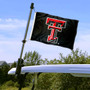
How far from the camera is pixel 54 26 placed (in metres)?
5.06

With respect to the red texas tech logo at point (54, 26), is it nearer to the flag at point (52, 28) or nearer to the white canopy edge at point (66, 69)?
the flag at point (52, 28)

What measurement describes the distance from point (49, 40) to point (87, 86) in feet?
28.3

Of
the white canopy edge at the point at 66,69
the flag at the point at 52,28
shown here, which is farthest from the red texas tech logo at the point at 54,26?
the white canopy edge at the point at 66,69

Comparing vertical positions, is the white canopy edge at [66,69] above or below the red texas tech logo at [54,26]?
below

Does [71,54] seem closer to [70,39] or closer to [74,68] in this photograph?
[70,39]

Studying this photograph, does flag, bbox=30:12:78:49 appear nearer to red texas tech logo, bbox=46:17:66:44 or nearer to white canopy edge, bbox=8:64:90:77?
red texas tech logo, bbox=46:17:66:44

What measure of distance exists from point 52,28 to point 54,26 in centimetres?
7

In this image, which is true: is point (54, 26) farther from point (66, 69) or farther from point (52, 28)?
point (66, 69)

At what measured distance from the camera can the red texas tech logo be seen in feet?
16.5

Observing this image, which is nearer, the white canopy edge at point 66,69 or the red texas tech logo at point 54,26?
the white canopy edge at point 66,69

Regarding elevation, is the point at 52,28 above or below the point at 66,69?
above

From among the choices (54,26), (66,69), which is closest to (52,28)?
(54,26)

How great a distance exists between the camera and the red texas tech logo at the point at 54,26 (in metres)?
5.04

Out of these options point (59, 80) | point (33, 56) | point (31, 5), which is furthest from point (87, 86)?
point (33, 56)
